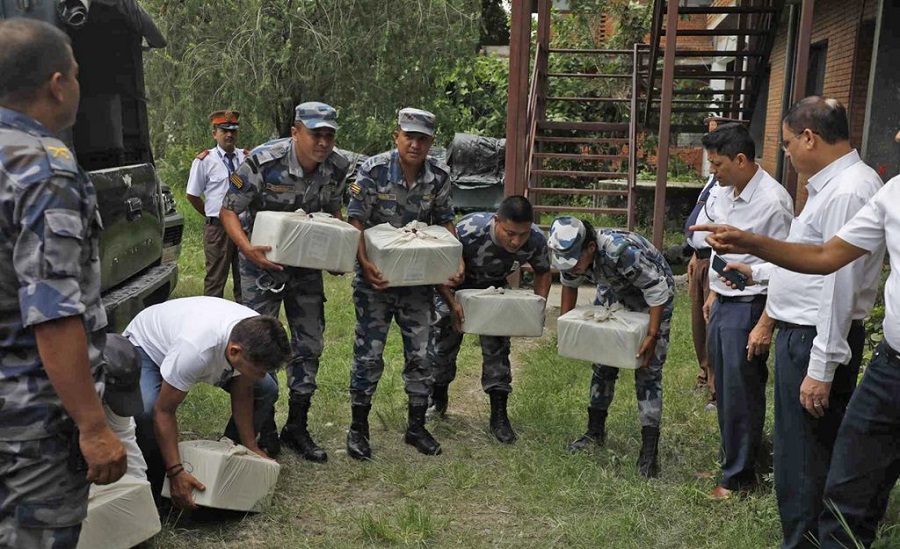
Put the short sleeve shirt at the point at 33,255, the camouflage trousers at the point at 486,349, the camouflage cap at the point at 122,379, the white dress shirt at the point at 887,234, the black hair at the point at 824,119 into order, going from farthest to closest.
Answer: the camouflage trousers at the point at 486,349, the black hair at the point at 824,119, the camouflage cap at the point at 122,379, the white dress shirt at the point at 887,234, the short sleeve shirt at the point at 33,255

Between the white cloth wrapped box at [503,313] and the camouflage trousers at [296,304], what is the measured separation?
2.67 ft

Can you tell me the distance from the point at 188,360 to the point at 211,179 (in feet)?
14.3

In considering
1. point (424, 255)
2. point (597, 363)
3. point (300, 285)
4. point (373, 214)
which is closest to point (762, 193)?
point (597, 363)

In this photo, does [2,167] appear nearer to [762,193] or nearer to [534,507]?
[534,507]

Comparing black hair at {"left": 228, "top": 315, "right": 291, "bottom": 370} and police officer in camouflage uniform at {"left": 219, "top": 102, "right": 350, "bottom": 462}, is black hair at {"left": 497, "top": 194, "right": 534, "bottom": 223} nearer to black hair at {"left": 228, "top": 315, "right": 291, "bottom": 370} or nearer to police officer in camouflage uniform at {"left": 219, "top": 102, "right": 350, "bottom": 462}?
police officer in camouflage uniform at {"left": 219, "top": 102, "right": 350, "bottom": 462}

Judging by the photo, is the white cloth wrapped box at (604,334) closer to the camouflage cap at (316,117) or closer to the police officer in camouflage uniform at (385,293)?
the police officer in camouflage uniform at (385,293)

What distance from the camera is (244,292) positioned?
4.55 m

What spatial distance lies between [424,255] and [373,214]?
504mm

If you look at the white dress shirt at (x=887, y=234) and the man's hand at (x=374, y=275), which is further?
the man's hand at (x=374, y=275)

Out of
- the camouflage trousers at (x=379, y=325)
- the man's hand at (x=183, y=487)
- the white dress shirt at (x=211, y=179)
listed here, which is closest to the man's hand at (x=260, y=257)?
the camouflage trousers at (x=379, y=325)

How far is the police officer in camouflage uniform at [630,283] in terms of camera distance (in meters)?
4.38

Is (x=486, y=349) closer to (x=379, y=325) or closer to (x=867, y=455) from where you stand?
(x=379, y=325)

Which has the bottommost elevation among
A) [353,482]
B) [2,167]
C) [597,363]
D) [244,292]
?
[353,482]

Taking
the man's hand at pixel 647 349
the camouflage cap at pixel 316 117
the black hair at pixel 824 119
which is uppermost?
the black hair at pixel 824 119
